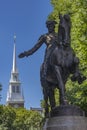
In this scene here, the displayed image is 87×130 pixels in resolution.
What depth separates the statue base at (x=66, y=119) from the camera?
14055 mm

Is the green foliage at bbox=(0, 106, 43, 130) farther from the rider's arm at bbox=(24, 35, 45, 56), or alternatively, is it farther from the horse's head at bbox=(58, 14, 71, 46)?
the horse's head at bbox=(58, 14, 71, 46)

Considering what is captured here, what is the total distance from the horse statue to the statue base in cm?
67

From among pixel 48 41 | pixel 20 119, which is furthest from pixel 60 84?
pixel 20 119

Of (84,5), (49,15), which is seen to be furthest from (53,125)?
(49,15)

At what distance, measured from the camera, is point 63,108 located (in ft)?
47.2

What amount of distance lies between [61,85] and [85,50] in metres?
14.0

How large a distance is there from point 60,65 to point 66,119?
5.96ft

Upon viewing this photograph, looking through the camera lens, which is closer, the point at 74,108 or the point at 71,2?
the point at 74,108

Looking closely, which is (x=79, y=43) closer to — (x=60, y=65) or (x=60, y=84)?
(x=60, y=65)

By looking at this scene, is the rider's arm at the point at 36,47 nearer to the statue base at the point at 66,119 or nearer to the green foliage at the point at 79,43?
the statue base at the point at 66,119

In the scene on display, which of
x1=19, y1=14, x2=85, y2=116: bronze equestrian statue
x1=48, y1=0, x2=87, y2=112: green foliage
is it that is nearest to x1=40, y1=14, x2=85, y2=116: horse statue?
x1=19, y1=14, x2=85, y2=116: bronze equestrian statue

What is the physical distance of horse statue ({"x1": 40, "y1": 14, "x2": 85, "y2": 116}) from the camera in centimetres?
1518

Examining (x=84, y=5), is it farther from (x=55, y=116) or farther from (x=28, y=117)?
(x=28, y=117)

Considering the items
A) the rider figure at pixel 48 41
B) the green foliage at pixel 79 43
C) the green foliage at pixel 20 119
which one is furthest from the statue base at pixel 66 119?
the green foliage at pixel 20 119
